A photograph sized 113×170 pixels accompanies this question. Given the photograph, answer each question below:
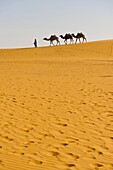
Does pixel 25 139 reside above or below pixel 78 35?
below

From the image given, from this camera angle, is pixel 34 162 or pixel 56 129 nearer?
pixel 34 162

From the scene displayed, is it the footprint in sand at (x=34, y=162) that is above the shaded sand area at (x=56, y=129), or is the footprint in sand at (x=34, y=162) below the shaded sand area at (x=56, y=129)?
below

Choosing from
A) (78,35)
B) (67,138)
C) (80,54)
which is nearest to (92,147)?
(67,138)

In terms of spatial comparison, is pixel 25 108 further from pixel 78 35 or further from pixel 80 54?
pixel 78 35

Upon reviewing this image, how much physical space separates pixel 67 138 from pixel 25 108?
2.74 m

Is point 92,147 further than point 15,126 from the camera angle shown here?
No

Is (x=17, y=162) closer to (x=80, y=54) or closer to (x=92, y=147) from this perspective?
(x=92, y=147)

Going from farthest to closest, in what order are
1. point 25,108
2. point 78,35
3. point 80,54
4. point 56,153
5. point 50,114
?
point 78,35 < point 80,54 < point 25,108 < point 50,114 < point 56,153

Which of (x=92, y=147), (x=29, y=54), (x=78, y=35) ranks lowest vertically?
(x=92, y=147)

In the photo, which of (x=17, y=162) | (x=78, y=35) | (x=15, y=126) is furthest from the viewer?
(x=78, y=35)

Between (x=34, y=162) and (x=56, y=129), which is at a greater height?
(x=56, y=129)

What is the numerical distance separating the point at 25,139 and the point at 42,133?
455 mm

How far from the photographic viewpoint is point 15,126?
637cm

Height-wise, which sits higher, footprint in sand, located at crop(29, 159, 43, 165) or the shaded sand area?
the shaded sand area
